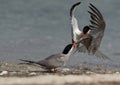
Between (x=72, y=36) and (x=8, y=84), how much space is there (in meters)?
6.04

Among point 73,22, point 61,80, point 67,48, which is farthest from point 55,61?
point 73,22

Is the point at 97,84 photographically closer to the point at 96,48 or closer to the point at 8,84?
the point at 8,84

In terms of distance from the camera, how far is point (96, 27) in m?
20.1

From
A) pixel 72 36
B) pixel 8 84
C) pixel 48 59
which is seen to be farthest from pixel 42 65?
pixel 8 84

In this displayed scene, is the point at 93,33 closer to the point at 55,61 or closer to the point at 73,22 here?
the point at 73,22

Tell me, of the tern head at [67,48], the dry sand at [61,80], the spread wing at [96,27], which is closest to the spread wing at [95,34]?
the spread wing at [96,27]

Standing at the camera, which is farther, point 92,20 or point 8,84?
point 92,20

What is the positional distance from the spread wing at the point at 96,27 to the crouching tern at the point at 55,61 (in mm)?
3466

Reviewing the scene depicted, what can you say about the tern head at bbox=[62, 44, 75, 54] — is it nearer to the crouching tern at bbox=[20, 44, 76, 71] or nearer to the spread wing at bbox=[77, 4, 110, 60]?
the crouching tern at bbox=[20, 44, 76, 71]

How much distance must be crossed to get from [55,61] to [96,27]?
14.7ft

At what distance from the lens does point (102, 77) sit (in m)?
14.3

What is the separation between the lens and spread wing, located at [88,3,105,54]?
1988 cm

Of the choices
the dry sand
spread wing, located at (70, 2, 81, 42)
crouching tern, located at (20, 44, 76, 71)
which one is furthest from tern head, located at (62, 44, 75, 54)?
the dry sand

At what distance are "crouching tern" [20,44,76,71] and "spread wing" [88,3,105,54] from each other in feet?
11.4
